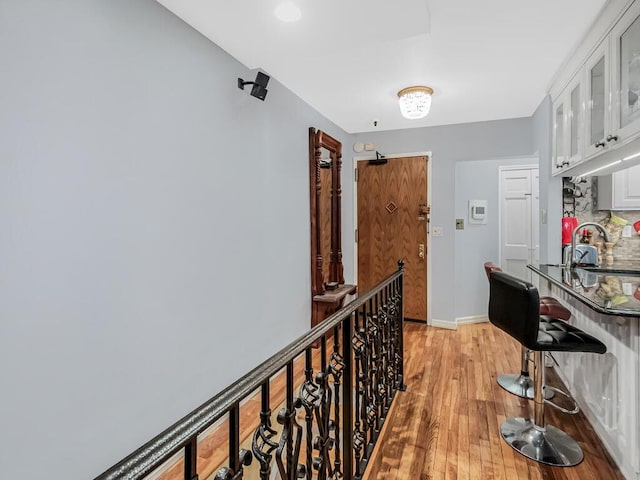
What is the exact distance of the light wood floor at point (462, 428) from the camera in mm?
1781

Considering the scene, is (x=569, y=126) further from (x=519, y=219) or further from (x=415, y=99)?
(x=519, y=219)

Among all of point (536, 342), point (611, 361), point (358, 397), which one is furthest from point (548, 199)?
point (358, 397)

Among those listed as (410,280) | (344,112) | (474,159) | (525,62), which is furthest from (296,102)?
(410,280)

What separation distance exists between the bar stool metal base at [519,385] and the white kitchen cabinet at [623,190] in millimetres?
1508

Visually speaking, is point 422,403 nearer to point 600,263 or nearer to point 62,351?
point 600,263

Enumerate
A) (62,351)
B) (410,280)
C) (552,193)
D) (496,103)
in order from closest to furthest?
1. (62,351)
2. (552,193)
3. (496,103)
4. (410,280)

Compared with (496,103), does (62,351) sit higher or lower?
lower

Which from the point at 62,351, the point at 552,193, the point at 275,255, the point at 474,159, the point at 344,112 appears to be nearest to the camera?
the point at 62,351

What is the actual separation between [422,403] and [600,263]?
→ 183 centimetres

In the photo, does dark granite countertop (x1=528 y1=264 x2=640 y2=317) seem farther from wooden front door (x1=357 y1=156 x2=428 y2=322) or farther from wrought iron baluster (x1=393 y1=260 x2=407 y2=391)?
wooden front door (x1=357 y1=156 x2=428 y2=322)

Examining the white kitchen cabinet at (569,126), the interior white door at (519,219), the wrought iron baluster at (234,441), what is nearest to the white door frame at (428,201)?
the interior white door at (519,219)

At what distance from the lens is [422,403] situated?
244cm

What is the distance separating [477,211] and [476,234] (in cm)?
28

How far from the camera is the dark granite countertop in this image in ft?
4.87
